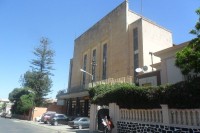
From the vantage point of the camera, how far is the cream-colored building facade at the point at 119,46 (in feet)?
102

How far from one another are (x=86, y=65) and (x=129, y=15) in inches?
554

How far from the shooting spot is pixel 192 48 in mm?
11438

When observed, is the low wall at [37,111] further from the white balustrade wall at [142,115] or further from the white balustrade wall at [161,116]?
the white balustrade wall at [142,115]

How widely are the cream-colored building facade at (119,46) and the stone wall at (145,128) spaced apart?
12.1 meters

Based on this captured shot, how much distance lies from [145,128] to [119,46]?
72.5 feet

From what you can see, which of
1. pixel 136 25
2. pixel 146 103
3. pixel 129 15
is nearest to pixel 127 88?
pixel 146 103

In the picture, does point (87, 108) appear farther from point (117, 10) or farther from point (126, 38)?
point (117, 10)

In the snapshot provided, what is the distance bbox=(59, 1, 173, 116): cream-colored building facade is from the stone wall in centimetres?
1205

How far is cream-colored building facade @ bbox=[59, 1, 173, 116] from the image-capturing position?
31203 millimetres

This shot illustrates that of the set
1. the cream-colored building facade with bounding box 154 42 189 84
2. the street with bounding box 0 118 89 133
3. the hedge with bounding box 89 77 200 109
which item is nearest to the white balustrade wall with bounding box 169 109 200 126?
the hedge with bounding box 89 77 200 109

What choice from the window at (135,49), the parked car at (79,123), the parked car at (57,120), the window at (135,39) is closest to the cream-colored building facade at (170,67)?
the window at (135,49)

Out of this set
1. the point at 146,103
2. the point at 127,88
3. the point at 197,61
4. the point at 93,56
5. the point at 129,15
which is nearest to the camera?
the point at 197,61

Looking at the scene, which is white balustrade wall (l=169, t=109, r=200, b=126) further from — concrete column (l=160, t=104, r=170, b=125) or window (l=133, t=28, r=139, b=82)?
window (l=133, t=28, r=139, b=82)

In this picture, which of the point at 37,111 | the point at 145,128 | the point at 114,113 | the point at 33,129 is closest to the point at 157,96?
the point at 145,128
